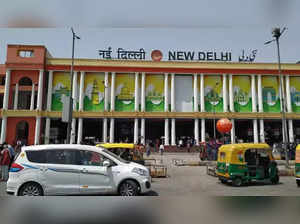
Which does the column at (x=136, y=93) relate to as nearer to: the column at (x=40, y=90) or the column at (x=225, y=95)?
the column at (x=225, y=95)

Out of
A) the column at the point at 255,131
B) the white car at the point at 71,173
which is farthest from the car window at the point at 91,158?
the column at the point at 255,131

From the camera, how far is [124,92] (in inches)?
1325

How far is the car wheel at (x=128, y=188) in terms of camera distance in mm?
6797

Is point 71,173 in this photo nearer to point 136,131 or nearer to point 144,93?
point 136,131

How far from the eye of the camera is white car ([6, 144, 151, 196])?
6.39m

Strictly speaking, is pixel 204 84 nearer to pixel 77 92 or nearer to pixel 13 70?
pixel 77 92

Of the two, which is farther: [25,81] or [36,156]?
[25,81]

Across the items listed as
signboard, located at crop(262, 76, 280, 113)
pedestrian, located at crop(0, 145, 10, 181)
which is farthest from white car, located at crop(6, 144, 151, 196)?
signboard, located at crop(262, 76, 280, 113)

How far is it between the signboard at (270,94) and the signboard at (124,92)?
20.3 meters

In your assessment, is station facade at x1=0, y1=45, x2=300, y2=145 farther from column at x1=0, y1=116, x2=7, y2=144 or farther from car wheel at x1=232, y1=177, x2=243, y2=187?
car wheel at x1=232, y1=177, x2=243, y2=187

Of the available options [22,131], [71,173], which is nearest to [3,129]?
[22,131]

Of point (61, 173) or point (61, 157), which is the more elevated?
point (61, 157)

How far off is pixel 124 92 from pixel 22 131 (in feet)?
51.4

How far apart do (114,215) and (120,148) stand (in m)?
11.5
